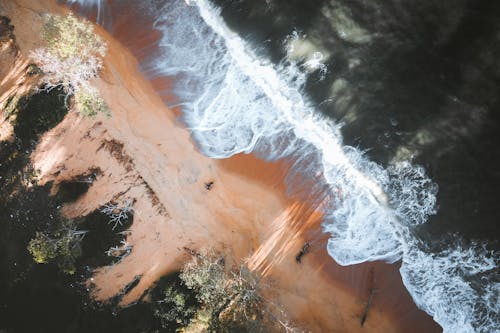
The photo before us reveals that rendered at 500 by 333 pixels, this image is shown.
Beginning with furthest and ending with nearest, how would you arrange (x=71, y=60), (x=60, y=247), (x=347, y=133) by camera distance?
1. (x=347, y=133)
2. (x=71, y=60)
3. (x=60, y=247)

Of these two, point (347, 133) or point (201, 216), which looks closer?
point (201, 216)

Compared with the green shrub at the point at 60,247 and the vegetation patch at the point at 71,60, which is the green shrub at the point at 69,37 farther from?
the green shrub at the point at 60,247

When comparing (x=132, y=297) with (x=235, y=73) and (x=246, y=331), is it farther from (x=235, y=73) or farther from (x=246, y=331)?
(x=235, y=73)

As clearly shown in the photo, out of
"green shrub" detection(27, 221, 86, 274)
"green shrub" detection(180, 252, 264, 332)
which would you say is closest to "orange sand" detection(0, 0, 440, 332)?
"green shrub" detection(180, 252, 264, 332)

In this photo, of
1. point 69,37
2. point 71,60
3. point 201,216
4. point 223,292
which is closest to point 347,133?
point 201,216

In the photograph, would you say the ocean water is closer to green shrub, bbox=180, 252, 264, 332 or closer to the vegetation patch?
the vegetation patch

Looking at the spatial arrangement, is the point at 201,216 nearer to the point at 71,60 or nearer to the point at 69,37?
the point at 71,60

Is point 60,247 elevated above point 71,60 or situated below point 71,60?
below
